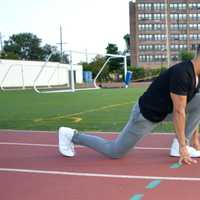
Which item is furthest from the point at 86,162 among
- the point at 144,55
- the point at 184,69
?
the point at 144,55

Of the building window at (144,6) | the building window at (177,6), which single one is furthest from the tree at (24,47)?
the building window at (177,6)

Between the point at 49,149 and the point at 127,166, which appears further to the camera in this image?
the point at 49,149

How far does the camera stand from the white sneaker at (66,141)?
24.6 feet

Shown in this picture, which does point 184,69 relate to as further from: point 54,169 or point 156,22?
point 156,22

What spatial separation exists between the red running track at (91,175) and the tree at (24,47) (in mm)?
124244

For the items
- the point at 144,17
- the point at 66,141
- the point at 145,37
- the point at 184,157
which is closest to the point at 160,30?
the point at 145,37

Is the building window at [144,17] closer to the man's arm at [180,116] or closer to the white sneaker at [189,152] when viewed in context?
the white sneaker at [189,152]

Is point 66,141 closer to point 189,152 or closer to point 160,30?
point 189,152

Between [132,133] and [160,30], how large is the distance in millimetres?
114527

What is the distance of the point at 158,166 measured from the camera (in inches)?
270

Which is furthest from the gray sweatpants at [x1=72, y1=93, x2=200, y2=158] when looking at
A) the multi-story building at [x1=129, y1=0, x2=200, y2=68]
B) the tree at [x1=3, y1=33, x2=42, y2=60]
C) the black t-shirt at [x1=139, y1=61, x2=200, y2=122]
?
the tree at [x1=3, y1=33, x2=42, y2=60]

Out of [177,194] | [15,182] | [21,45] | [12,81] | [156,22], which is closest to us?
[177,194]

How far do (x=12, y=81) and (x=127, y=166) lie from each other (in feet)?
190

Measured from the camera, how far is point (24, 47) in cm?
13150
